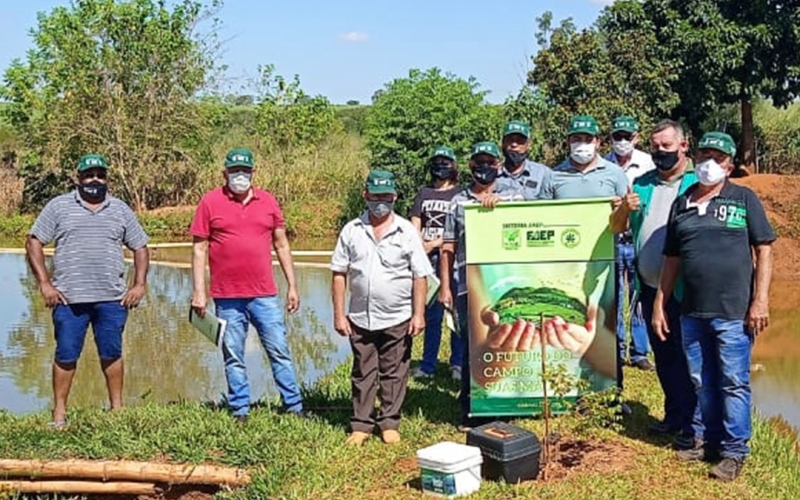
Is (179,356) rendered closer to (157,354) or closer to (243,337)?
(157,354)

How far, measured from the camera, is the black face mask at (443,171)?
6.42 metres

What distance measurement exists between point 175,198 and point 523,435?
19839 mm

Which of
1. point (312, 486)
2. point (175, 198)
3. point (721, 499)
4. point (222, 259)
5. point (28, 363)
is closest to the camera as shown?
point (721, 499)

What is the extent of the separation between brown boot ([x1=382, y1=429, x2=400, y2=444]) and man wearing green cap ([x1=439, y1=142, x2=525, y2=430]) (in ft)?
1.56

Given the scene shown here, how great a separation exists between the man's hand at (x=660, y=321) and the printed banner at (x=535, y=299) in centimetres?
57

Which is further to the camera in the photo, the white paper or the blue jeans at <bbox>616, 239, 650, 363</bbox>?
the blue jeans at <bbox>616, 239, 650, 363</bbox>

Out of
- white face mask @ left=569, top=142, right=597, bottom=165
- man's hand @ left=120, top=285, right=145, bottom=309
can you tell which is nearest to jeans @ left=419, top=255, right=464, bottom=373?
white face mask @ left=569, top=142, right=597, bottom=165

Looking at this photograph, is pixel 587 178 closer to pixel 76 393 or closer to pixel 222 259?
pixel 222 259

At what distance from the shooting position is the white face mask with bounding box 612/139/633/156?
6.60 m

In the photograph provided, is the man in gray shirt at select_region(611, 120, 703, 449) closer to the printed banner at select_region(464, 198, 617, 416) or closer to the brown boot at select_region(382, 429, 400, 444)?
the printed banner at select_region(464, 198, 617, 416)

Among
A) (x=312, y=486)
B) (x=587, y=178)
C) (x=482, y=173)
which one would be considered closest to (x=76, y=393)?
(x=312, y=486)

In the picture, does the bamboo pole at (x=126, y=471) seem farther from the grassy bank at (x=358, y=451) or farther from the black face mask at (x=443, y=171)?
the black face mask at (x=443, y=171)

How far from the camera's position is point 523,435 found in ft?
15.4

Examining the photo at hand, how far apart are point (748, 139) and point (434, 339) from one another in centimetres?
1476
